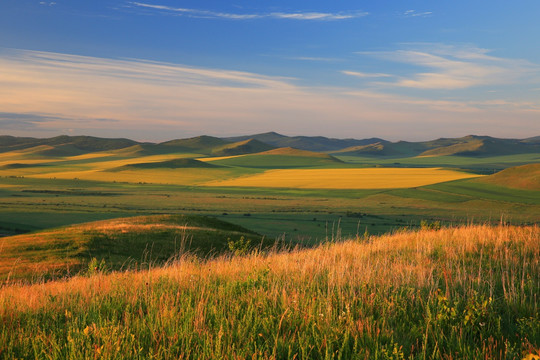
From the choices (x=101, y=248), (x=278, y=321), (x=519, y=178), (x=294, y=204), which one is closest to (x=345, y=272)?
(x=278, y=321)

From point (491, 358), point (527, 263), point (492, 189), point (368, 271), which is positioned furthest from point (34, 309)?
point (492, 189)

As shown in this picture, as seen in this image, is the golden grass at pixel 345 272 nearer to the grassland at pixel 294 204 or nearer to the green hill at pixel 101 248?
the green hill at pixel 101 248

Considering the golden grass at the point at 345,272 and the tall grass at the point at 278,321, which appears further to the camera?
the golden grass at the point at 345,272

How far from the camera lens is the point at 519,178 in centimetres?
12412

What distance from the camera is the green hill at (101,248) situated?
2248 centimetres

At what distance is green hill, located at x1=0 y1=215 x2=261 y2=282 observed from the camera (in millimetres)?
22484

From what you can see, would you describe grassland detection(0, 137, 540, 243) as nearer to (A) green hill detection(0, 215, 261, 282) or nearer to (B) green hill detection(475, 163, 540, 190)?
→ (B) green hill detection(475, 163, 540, 190)

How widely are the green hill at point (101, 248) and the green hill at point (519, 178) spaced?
342 ft

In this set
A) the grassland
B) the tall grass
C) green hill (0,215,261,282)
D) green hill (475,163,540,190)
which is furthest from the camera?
green hill (475,163,540,190)

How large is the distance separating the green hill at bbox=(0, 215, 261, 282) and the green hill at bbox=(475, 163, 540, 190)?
10418cm

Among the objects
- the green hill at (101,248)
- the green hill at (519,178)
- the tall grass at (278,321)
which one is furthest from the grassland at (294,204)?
the tall grass at (278,321)

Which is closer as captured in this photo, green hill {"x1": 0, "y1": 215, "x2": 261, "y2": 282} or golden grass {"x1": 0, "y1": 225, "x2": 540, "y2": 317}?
golden grass {"x1": 0, "y1": 225, "x2": 540, "y2": 317}

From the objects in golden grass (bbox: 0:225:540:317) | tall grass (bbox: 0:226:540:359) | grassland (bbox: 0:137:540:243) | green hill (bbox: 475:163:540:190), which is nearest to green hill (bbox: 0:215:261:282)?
golden grass (bbox: 0:225:540:317)

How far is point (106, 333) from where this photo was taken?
5762 millimetres
